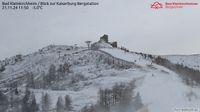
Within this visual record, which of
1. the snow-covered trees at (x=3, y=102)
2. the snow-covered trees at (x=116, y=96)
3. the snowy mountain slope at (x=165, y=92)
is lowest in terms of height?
the snow-covered trees at (x=3, y=102)

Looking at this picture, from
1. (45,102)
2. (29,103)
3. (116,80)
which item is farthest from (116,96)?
(116,80)

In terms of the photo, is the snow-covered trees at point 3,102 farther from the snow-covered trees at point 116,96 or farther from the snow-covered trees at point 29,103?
the snow-covered trees at point 116,96

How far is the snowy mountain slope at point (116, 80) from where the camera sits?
49.8 m

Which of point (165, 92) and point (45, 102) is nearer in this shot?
point (165, 92)

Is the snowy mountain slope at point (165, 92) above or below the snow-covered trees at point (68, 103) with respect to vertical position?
above

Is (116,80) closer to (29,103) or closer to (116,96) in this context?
(116,96)

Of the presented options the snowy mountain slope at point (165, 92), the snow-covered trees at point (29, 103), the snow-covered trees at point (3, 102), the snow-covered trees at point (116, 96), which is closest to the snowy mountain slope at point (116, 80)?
the snowy mountain slope at point (165, 92)

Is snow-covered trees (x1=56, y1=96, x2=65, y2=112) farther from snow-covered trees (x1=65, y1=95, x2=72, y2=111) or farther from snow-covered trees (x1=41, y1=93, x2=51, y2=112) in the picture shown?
snow-covered trees (x1=41, y1=93, x2=51, y2=112)

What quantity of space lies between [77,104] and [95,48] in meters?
51.2

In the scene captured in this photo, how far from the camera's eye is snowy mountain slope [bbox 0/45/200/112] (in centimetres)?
4981

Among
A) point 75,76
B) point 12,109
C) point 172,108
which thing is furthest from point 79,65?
point 172,108

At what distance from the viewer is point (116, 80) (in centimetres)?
7400

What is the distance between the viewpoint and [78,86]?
7669 centimetres

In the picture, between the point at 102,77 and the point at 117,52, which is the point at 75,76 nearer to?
the point at 102,77
